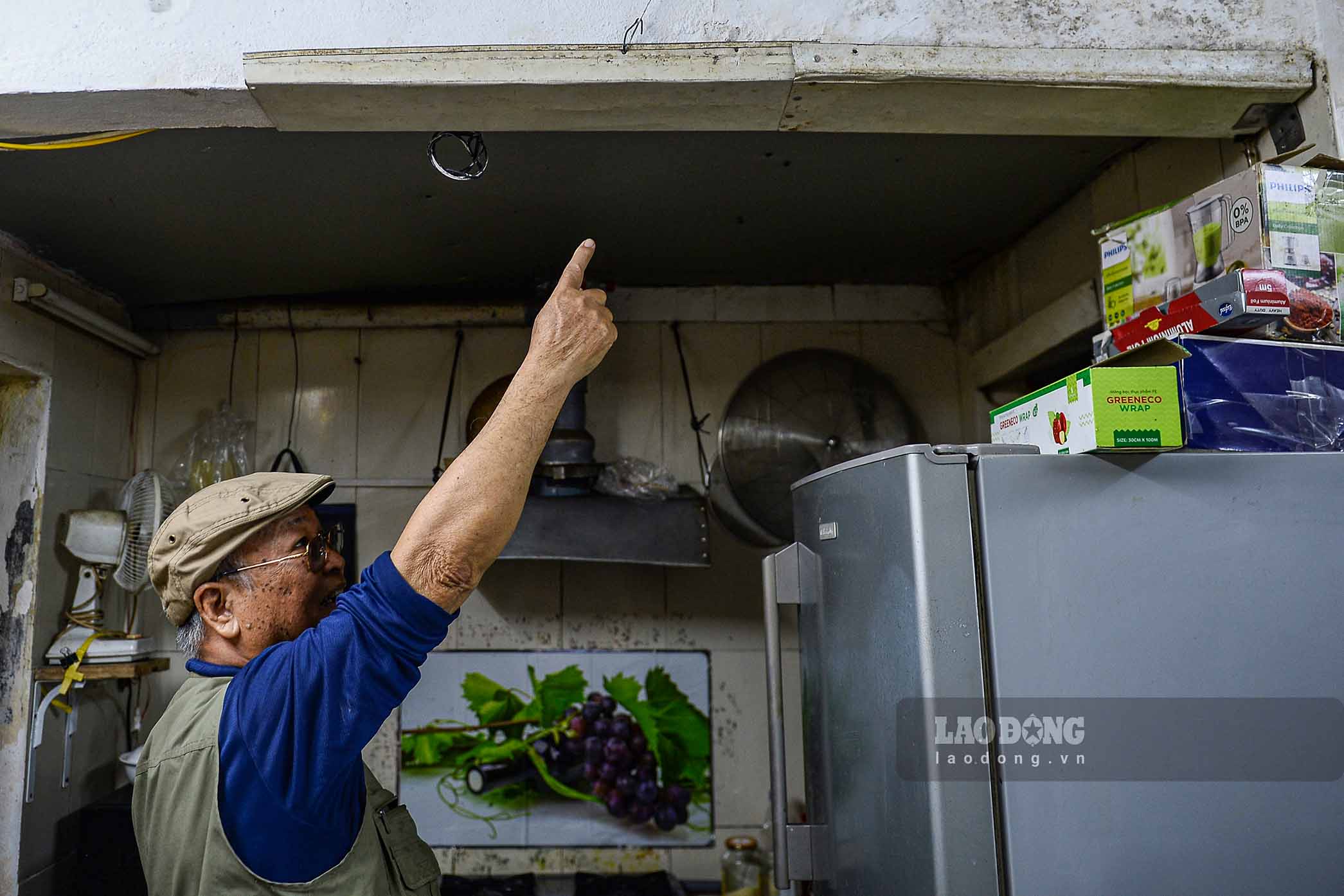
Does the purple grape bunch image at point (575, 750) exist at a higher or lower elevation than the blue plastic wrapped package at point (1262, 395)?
lower

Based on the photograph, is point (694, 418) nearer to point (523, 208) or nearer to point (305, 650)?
point (523, 208)

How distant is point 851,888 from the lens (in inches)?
48.4

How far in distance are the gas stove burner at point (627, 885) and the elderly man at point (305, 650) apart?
141cm

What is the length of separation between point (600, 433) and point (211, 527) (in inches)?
70.9

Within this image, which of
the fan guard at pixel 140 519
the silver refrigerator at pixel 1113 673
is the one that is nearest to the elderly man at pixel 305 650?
the silver refrigerator at pixel 1113 673

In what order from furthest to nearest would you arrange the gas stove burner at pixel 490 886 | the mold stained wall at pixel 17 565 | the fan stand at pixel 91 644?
1. the gas stove burner at pixel 490 886
2. the fan stand at pixel 91 644
3. the mold stained wall at pixel 17 565

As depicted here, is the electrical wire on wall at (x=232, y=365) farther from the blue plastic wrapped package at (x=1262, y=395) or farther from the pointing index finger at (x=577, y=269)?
the blue plastic wrapped package at (x=1262, y=395)

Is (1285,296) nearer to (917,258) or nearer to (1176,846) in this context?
(1176,846)

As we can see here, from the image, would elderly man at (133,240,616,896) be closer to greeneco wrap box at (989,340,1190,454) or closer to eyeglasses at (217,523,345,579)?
eyeglasses at (217,523,345,579)

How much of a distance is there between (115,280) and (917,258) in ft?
8.14

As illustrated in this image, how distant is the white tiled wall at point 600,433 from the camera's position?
274cm

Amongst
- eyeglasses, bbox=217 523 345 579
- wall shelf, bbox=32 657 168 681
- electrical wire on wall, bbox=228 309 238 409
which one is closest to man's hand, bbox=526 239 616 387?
eyeglasses, bbox=217 523 345 579

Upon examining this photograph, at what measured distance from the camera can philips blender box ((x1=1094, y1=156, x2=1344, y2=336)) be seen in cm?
120

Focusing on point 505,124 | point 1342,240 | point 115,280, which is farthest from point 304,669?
point 115,280
